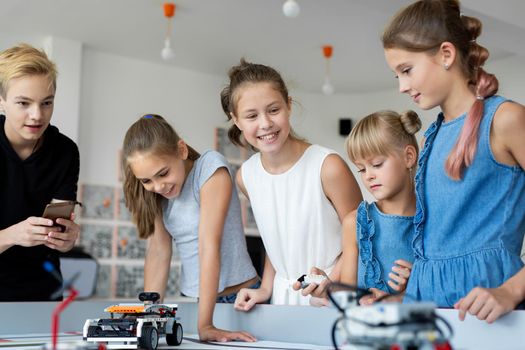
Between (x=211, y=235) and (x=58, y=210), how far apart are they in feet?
1.27

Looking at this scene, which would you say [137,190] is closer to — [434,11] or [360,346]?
[434,11]

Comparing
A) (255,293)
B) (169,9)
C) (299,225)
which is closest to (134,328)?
(255,293)

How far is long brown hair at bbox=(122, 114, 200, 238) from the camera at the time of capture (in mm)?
1763

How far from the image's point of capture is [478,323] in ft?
3.21

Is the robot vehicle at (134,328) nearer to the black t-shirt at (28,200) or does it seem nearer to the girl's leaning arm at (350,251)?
the girl's leaning arm at (350,251)

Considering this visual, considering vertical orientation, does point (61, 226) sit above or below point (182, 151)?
below

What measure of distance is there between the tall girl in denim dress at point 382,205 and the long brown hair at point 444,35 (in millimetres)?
321

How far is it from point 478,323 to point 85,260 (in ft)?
13.7

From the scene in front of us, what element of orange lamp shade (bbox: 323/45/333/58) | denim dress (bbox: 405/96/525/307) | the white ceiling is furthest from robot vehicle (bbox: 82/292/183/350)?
orange lamp shade (bbox: 323/45/333/58)

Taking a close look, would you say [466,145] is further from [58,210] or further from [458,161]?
[58,210]

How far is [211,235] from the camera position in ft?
5.41

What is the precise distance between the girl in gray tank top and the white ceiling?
2.32 m

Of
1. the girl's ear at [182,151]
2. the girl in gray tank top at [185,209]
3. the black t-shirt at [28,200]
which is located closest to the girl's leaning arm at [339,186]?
the girl in gray tank top at [185,209]

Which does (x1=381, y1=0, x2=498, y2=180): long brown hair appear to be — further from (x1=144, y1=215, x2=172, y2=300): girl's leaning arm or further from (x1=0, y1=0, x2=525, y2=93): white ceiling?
(x1=0, y1=0, x2=525, y2=93): white ceiling
